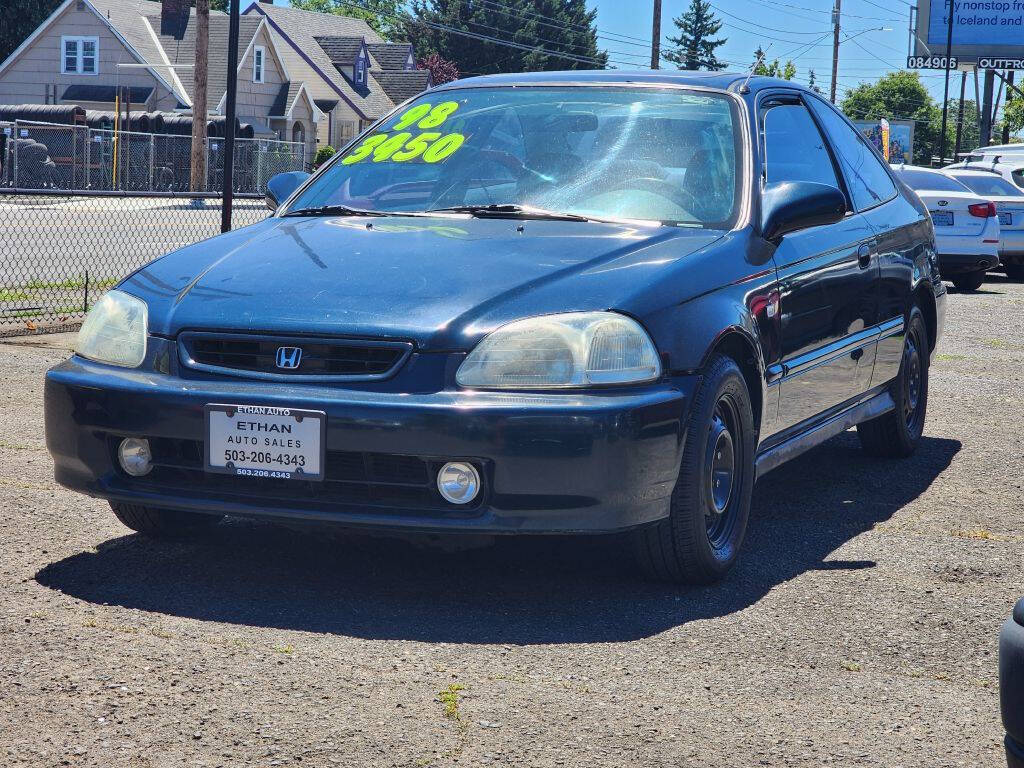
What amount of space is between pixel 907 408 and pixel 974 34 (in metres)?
60.4

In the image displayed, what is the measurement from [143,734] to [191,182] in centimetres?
3240

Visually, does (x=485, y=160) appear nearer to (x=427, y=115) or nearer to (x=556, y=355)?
(x=427, y=115)

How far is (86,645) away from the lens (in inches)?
147

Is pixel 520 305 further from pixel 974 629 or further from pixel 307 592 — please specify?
pixel 974 629

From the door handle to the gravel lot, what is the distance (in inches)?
38.5

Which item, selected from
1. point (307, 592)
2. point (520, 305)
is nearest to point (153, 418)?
point (307, 592)

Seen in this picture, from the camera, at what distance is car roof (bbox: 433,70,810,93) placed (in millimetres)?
5465

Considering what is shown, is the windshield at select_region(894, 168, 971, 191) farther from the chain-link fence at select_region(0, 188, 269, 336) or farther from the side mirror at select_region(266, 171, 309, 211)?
→ the side mirror at select_region(266, 171, 309, 211)

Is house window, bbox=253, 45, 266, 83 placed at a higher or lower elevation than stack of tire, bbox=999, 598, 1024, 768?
higher

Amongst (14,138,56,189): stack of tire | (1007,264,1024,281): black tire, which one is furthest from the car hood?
(14,138,56,189): stack of tire

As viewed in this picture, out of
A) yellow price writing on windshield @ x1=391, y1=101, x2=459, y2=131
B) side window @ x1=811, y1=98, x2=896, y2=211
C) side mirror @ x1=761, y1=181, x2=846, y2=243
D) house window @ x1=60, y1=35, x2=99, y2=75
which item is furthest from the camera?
house window @ x1=60, y1=35, x2=99, y2=75

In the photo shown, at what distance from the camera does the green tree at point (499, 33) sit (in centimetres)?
8025

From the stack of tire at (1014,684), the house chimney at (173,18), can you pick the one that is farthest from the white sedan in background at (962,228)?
the house chimney at (173,18)

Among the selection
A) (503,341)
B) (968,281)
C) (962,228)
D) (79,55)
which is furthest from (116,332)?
(79,55)
